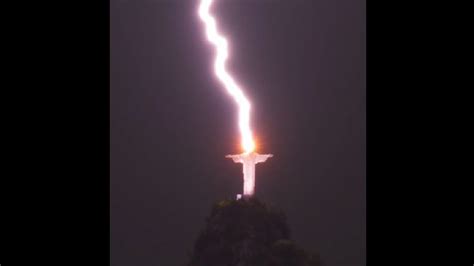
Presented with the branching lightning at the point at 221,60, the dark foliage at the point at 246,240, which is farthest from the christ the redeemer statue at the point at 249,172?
the branching lightning at the point at 221,60

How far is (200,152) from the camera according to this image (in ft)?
42.8

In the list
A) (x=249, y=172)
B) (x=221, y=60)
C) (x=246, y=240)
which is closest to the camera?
(x=246, y=240)

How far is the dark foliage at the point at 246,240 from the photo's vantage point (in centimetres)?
930

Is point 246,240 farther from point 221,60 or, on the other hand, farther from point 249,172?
point 221,60

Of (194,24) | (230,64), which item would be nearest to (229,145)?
(230,64)

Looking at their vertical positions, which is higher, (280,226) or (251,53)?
(251,53)

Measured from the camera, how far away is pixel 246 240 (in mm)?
9320

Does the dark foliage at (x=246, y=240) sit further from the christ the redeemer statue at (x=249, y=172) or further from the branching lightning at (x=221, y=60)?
the branching lightning at (x=221, y=60)

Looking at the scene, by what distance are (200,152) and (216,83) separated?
1.60 meters

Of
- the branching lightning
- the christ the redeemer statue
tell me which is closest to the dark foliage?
the christ the redeemer statue

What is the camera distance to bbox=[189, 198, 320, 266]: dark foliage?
366 inches

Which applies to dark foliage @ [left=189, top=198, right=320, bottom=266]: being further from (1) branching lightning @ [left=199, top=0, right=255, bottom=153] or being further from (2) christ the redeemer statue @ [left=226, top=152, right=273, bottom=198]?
(1) branching lightning @ [left=199, top=0, right=255, bottom=153]

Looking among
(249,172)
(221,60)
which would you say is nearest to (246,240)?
(249,172)

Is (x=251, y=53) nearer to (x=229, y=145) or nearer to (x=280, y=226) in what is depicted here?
(x=229, y=145)
